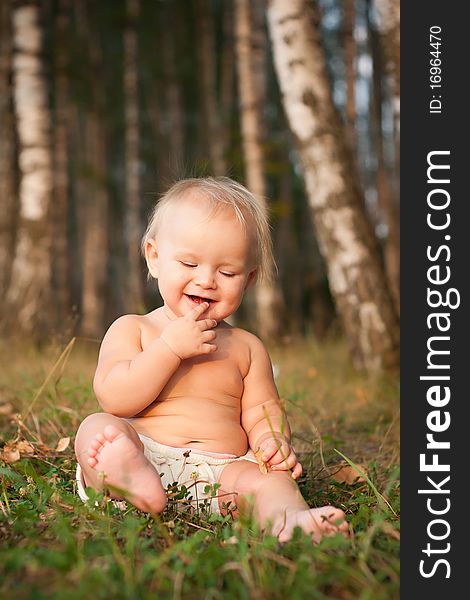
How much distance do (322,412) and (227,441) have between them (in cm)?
178

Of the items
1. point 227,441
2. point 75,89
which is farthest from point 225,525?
point 75,89

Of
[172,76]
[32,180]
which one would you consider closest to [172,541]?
[32,180]

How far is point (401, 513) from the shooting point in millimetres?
2285

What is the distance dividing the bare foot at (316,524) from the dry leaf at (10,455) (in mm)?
1242

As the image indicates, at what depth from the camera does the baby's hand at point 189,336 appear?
2.50 m

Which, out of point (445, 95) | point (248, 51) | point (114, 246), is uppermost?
point (248, 51)

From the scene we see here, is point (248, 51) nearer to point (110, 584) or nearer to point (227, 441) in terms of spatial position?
point (227, 441)

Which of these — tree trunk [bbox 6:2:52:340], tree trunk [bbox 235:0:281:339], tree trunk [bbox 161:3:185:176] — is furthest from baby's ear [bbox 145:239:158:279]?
tree trunk [bbox 161:3:185:176]

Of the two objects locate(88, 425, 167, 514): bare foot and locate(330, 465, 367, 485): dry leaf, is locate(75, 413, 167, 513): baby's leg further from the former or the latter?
locate(330, 465, 367, 485): dry leaf

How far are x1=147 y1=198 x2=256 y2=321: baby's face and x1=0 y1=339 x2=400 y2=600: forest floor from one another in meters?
0.70

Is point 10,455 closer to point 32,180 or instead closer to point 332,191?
point 332,191

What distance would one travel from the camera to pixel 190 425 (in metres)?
2.61

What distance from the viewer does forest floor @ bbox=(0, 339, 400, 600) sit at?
1.69m

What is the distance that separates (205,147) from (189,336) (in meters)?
17.1
